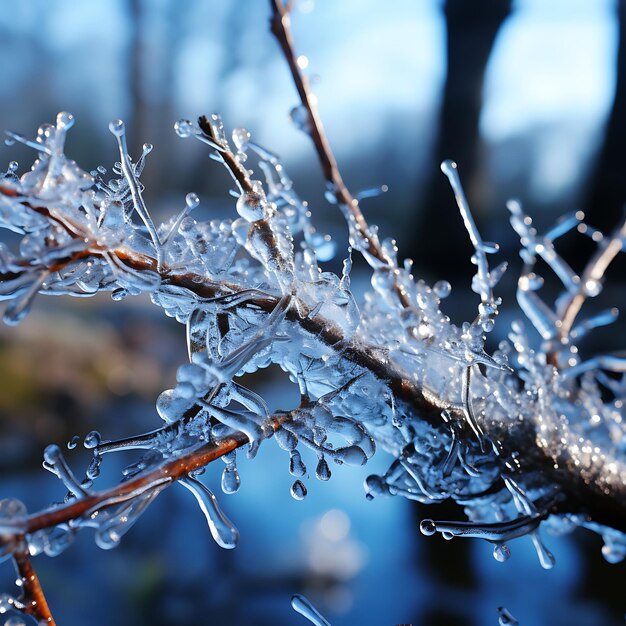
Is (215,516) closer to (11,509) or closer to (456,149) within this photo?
(11,509)

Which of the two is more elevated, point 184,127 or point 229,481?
point 184,127

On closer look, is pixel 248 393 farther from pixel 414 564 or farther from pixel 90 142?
pixel 90 142

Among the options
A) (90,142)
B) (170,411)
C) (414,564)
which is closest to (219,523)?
(170,411)

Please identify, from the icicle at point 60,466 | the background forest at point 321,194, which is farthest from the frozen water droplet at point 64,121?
the background forest at point 321,194

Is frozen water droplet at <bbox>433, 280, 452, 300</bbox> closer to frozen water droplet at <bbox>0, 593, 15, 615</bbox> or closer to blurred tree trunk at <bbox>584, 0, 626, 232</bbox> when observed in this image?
frozen water droplet at <bbox>0, 593, 15, 615</bbox>

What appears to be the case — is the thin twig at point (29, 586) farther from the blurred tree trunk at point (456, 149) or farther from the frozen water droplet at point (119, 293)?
the blurred tree trunk at point (456, 149)

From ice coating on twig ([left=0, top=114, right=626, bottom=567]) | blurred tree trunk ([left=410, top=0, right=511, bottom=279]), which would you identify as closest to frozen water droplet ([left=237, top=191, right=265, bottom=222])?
ice coating on twig ([left=0, top=114, right=626, bottom=567])

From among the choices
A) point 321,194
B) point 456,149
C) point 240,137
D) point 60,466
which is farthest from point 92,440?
point 321,194
